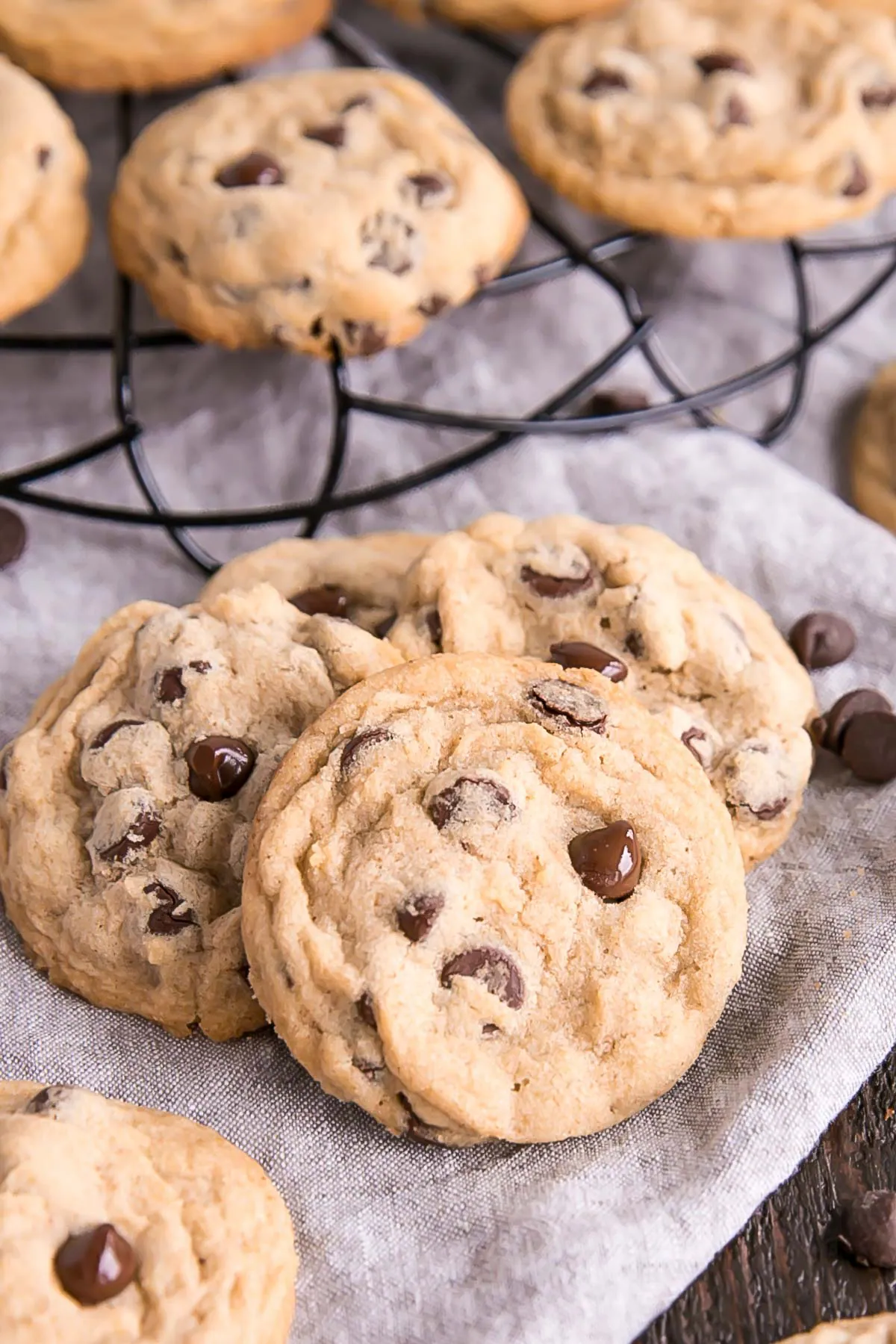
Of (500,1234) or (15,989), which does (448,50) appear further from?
(500,1234)

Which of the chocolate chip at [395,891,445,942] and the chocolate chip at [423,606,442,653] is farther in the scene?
the chocolate chip at [423,606,442,653]

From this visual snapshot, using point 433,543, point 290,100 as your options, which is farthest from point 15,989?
point 290,100

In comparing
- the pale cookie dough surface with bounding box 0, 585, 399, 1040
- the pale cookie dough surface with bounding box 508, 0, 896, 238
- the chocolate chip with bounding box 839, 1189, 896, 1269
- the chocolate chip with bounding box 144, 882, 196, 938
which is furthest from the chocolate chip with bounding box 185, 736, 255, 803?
the pale cookie dough surface with bounding box 508, 0, 896, 238

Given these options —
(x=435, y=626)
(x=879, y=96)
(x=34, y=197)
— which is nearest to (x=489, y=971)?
(x=435, y=626)

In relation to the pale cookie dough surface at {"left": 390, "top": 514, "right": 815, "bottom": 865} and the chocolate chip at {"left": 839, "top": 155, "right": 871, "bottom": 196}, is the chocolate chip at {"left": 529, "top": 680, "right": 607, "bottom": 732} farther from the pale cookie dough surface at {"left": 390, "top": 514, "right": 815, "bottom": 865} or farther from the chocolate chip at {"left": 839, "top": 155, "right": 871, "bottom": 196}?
the chocolate chip at {"left": 839, "top": 155, "right": 871, "bottom": 196}

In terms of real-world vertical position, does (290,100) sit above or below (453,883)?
above

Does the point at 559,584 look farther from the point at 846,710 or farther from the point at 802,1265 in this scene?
the point at 802,1265

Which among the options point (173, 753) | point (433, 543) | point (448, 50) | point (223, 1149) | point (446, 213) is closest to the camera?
point (223, 1149)
